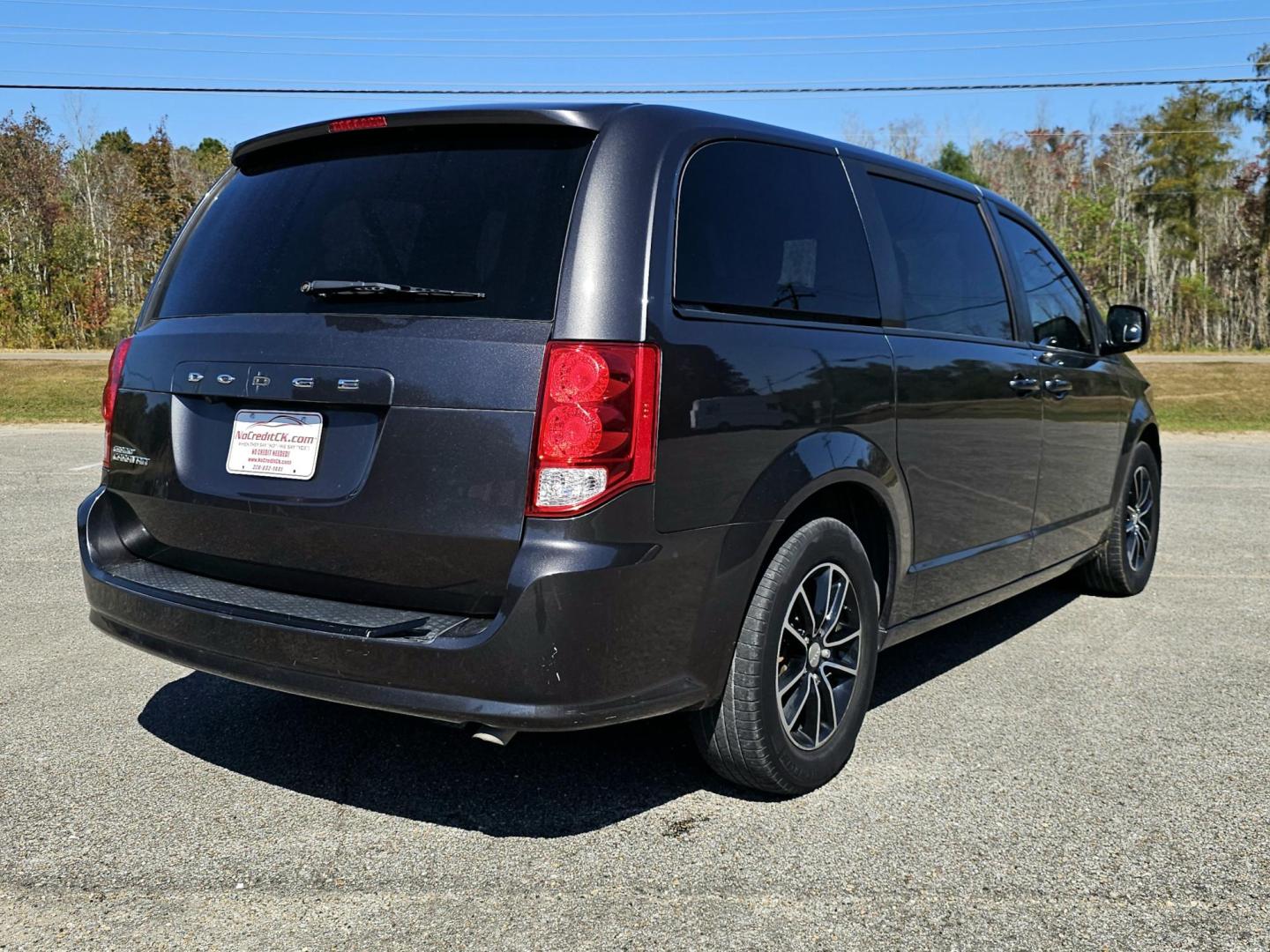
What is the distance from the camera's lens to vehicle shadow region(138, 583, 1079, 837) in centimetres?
→ 331

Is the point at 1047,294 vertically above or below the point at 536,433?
above

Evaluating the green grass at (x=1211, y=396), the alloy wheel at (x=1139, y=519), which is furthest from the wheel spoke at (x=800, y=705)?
the green grass at (x=1211, y=396)

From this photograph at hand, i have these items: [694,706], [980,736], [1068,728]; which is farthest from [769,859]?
[1068,728]

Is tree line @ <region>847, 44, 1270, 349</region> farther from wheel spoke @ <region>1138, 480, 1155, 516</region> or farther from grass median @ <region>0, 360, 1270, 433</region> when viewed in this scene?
wheel spoke @ <region>1138, 480, 1155, 516</region>

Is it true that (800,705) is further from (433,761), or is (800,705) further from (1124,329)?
(1124,329)

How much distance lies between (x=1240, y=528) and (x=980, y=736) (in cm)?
530

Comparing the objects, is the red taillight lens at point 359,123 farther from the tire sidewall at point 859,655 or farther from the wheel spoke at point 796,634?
the wheel spoke at point 796,634

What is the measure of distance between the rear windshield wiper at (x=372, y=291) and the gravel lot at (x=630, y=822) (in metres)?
1.39

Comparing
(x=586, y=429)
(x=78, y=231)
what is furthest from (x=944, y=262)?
(x=78, y=231)

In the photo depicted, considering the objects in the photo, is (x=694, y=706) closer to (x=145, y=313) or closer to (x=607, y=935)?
(x=607, y=935)

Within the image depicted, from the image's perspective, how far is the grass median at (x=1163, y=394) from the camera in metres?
16.6

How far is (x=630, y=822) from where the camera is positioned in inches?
127

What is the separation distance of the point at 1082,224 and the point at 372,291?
42218 millimetres

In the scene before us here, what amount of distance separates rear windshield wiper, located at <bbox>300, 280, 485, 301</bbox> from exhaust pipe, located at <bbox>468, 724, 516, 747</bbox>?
102 centimetres
